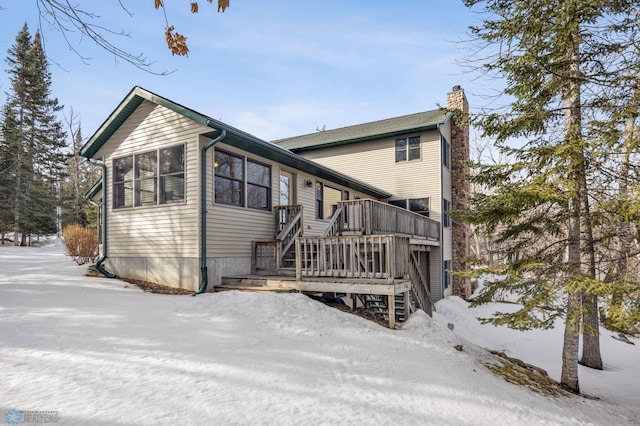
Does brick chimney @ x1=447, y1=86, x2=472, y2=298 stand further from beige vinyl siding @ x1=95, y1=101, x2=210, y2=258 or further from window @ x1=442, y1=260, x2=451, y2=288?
beige vinyl siding @ x1=95, y1=101, x2=210, y2=258

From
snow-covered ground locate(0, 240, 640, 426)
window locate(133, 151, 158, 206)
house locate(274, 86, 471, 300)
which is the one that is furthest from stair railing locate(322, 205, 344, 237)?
house locate(274, 86, 471, 300)

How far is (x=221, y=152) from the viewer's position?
9125 mm

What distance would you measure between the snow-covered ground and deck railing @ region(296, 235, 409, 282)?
33.4 inches

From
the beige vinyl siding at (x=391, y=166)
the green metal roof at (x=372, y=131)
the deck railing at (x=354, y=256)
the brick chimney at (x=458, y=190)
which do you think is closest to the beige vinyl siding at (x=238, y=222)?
the deck railing at (x=354, y=256)

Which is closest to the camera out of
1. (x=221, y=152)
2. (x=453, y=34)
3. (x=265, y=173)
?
(x=453, y=34)

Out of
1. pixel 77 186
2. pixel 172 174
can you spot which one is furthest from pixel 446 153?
pixel 77 186

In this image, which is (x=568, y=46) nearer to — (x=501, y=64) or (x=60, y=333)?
(x=501, y=64)

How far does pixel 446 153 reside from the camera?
17.0 m

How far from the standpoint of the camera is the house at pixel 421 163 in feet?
52.5

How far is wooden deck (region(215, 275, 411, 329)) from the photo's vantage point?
6.82 m

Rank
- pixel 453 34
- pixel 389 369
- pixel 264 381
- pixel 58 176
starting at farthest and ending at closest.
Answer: pixel 58 176 → pixel 453 34 → pixel 389 369 → pixel 264 381

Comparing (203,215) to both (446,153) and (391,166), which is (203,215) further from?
(446,153)

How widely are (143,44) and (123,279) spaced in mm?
7729

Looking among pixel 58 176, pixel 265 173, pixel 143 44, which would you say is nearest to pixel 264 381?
pixel 143 44
